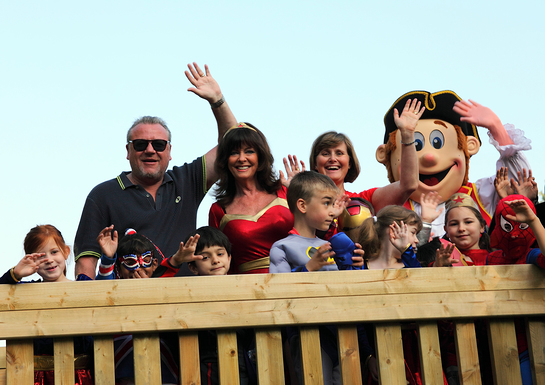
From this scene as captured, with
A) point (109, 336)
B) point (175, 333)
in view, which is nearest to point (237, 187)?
point (175, 333)

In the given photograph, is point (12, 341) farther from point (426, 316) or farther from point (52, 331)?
point (426, 316)

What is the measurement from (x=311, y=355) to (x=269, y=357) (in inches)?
7.7

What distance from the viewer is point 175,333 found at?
323 cm

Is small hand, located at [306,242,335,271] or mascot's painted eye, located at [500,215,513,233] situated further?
mascot's painted eye, located at [500,215,513,233]

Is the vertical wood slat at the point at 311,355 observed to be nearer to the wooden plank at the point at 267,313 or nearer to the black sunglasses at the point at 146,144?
the wooden plank at the point at 267,313

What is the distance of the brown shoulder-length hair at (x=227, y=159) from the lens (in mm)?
4031

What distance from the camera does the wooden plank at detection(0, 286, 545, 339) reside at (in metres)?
2.82

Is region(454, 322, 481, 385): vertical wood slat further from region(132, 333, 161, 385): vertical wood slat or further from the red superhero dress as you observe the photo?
region(132, 333, 161, 385): vertical wood slat

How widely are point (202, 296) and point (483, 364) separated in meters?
1.51

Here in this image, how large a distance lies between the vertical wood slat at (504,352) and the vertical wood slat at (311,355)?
2.78 ft

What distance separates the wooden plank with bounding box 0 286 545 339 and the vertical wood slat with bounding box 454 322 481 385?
0.28 feet

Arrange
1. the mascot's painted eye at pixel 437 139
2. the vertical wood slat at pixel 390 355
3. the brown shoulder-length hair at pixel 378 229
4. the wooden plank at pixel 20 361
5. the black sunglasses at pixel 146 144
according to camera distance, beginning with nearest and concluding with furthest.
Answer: the wooden plank at pixel 20 361
the vertical wood slat at pixel 390 355
the brown shoulder-length hair at pixel 378 229
the black sunglasses at pixel 146 144
the mascot's painted eye at pixel 437 139

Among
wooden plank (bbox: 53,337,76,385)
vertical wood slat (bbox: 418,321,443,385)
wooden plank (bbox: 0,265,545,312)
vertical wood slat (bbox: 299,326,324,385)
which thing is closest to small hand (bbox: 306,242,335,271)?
wooden plank (bbox: 0,265,545,312)

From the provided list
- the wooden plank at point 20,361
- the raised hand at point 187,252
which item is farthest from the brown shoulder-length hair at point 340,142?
the wooden plank at point 20,361
